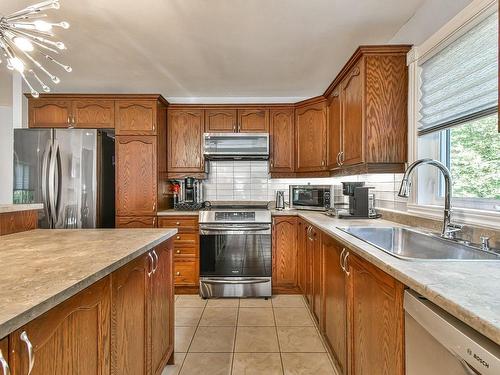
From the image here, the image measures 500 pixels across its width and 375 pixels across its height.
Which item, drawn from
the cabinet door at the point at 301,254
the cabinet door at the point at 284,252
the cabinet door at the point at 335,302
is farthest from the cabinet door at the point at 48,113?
the cabinet door at the point at 335,302

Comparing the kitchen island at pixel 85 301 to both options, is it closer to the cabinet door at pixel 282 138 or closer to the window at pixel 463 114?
the window at pixel 463 114

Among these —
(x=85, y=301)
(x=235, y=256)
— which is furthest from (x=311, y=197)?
(x=85, y=301)

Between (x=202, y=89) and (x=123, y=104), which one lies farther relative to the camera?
(x=202, y=89)

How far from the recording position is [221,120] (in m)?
3.50

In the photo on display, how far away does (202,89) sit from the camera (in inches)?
138

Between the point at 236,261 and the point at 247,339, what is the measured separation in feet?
3.03

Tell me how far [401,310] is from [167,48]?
2548 millimetres

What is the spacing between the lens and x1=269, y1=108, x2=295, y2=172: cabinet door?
11.5ft

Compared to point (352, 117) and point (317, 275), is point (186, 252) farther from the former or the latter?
point (352, 117)

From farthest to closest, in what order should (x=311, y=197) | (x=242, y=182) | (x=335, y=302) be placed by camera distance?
(x=242, y=182), (x=311, y=197), (x=335, y=302)

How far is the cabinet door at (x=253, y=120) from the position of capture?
3490 mm

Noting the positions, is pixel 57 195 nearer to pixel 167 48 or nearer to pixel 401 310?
pixel 167 48

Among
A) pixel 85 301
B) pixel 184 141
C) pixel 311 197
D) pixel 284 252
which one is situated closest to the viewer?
pixel 85 301

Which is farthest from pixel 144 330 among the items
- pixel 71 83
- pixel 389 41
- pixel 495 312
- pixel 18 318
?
pixel 71 83
